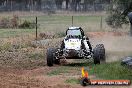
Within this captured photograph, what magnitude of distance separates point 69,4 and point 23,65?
62.8m

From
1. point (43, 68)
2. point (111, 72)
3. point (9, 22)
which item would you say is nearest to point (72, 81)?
point (111, 72)

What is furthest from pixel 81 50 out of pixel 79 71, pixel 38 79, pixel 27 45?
pixel 27 45

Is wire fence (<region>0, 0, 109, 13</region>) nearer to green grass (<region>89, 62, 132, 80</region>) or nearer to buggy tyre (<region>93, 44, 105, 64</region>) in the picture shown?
buggy tyre (<region>93, 44, 105, 64</region>)

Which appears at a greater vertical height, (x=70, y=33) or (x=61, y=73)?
(x=70, y=33)

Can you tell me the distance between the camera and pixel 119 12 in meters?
38.1

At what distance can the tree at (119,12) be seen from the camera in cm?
3604

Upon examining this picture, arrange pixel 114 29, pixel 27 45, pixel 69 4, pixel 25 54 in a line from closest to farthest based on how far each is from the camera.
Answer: pixel 25 54, pixel 27 45, pixel 114 29, pixel 69 4

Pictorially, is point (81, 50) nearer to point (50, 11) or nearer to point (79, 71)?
point (79, 71)

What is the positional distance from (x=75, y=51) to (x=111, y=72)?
11.9ft

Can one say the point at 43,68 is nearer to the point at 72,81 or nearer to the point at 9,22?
the point at 72,81

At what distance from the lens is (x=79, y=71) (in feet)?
A: 58.5

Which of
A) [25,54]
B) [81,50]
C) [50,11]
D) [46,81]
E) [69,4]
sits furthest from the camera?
[69,4]

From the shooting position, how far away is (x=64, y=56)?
19703 mm

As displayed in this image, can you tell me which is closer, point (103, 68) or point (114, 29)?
point (103, 68)
